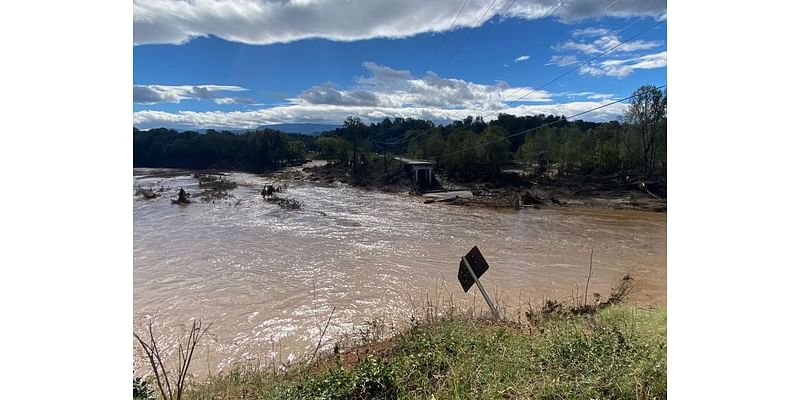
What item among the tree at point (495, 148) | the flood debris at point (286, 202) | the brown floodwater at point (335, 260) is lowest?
the brown floodwater at point (335, 260)

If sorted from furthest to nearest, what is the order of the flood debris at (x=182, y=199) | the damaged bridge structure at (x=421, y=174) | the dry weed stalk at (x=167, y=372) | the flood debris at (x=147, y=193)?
the damaged bridge structure at (x=421, y=174), the flood debris at (x=182, y=199), the flood debris at (x=147, y=193), the dry weed stalk at (x=167, y=372)

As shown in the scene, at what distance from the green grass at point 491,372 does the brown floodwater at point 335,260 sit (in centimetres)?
191

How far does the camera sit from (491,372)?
2.12m

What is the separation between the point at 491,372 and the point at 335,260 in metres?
6.53

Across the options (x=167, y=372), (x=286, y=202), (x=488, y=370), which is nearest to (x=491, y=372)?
(x=488, y=370)

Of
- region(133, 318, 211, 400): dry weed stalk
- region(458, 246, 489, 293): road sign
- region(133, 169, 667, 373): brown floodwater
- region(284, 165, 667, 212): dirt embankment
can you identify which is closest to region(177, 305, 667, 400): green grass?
region(133, 318, 211, 400): dry weed stalk

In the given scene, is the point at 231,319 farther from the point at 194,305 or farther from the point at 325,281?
the point at 325,281

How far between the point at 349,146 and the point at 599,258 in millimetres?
11873

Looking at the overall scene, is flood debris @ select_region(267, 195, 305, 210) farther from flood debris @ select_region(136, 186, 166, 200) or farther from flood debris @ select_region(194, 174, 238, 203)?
flood debris @ select_region(136, 186, 166, 200)

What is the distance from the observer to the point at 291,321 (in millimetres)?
5148

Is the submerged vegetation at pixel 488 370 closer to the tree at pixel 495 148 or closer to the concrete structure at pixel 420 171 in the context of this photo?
the concrete structure at pixel 420 171

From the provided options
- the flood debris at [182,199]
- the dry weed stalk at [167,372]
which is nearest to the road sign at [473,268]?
the dry weed stalk at [167,372]

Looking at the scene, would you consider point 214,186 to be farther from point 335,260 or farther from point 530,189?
point 530,189

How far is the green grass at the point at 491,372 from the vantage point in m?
1.91
